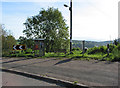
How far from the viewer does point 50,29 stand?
22.0 meters

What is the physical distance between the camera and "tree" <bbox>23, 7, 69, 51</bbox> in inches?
852

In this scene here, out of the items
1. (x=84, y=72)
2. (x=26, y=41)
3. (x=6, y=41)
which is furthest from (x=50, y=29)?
(x=84, y=72)

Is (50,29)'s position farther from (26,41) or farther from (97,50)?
(97,50)

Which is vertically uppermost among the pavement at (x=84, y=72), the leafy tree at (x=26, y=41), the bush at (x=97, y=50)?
the leafy tree at (x=26, y=41)

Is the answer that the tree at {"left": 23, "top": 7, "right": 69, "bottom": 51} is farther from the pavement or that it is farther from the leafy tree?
the pavement

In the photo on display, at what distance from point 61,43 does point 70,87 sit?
16631 mm

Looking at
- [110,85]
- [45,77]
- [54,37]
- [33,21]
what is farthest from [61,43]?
[110,85]

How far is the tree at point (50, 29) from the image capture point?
21650 millimetres

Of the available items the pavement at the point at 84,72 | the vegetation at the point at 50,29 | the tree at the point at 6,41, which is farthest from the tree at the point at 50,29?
the pavement at the point at 84,72

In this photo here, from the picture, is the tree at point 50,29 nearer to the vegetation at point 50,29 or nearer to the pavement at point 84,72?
the vegetation at point 50,29

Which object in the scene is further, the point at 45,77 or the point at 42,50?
the point at 42,50

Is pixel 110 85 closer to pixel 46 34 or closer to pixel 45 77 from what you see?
pixel 45 77

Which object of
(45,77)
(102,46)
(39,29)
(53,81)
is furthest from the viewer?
(39,29)

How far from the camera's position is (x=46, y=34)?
868 inches
